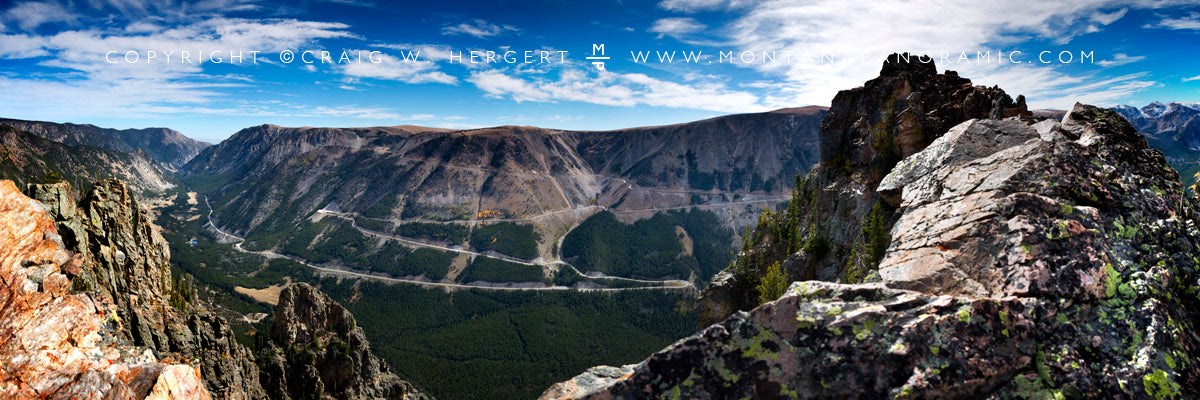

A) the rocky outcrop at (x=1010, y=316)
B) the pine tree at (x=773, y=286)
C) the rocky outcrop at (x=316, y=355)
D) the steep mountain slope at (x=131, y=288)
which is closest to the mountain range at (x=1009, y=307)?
the rocky outcrop at (x=1010, y=316)

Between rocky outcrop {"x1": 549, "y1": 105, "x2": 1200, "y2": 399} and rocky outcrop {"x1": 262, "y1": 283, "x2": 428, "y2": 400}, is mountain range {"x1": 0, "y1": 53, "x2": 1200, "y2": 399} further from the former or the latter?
rocky outcrop {"x1": 262, "y1": 283, "x2": 428, "y2": 400}

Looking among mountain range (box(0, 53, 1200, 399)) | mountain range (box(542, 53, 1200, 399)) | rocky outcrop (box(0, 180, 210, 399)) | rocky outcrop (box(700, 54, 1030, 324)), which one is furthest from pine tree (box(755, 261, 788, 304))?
rocky outcrop (box(0, 180, 210, 399))

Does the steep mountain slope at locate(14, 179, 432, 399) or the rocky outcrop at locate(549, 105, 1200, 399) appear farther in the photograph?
the steep mountain slope at locate(14, 179, 432, 399)

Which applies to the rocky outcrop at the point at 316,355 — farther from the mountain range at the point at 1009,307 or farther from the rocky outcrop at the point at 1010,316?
the rocky outcrop at the point at 1010,316

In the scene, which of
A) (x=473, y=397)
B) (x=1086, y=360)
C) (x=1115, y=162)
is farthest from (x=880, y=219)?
(x=473, y=397)

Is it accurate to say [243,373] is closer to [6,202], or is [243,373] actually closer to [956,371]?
[6,202]
